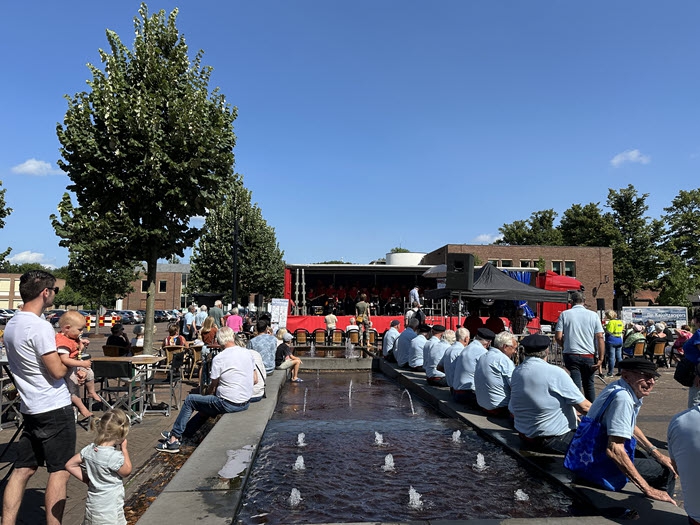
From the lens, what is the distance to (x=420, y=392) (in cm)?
998

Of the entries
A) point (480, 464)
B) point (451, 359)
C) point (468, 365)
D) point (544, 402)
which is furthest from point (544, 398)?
point (451, 359)

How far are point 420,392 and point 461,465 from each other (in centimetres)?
454

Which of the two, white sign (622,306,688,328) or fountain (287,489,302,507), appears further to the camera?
white sign (622,306,688,328)

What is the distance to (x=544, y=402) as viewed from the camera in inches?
202

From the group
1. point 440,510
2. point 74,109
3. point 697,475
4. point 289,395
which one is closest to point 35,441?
point 440,510

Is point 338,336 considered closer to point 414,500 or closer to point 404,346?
point 404,346

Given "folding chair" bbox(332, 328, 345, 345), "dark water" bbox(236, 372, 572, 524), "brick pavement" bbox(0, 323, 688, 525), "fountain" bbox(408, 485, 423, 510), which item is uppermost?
"folding chair" bbox(332, 328, 345, 345)

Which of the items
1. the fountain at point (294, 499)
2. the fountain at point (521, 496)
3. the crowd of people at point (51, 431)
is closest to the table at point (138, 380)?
the crowd of people at point (51, 431)

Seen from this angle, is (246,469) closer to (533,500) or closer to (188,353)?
(533,500)

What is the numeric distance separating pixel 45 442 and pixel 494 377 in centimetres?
512

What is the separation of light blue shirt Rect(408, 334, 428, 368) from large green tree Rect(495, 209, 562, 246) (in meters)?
63.6

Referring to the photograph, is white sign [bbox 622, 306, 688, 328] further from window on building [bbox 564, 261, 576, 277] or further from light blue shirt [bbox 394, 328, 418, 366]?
window on building [bbox 564, 261, 576, 277]

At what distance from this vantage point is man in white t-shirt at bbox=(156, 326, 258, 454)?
6.46m

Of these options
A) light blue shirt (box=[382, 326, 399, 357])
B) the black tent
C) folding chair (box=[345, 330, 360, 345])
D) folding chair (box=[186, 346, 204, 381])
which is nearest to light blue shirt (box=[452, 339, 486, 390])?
the black tent
